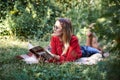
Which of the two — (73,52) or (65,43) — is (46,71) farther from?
(65,43)

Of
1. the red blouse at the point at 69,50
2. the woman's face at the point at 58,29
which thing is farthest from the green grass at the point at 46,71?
the woman's face at the point at 58,29

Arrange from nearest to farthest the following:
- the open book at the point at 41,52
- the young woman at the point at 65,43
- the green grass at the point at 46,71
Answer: the green grass at the point at 46,71 < the open book at the point at 41,52 < the young woman at the point at 65,43

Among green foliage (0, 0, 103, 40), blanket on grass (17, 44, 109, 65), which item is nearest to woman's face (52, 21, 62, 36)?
blanket on grass (17, 44, 109, 65)

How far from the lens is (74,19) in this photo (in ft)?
32.5

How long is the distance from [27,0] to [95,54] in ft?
14.8

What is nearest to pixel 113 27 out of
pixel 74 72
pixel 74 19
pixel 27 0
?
pixel 74 72

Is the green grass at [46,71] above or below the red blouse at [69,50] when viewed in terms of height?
above

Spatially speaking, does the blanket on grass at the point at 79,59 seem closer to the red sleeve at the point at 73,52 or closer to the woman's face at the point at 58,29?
the red sleeve at the point at 73,52

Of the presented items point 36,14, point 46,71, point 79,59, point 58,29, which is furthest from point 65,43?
point 36,14

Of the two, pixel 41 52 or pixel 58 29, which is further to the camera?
pixel 58 29

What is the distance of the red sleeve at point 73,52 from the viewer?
7.00 m

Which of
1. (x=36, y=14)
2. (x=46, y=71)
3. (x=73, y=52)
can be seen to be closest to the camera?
(x=46, y=71)

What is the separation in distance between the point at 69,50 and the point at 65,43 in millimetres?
164

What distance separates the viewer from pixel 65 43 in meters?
7.14
